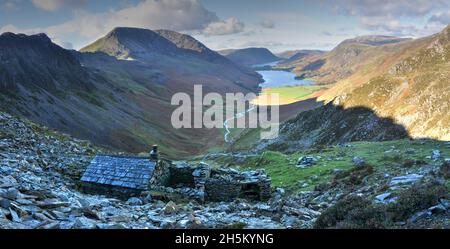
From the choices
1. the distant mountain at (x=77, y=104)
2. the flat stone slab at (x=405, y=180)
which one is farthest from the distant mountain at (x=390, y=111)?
the flat stone slab at (x=405, y=180)

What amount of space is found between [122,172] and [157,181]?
2.08 meters

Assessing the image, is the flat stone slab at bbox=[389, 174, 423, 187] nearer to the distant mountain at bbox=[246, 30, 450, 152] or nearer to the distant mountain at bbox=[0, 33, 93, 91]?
the distant mountain at bbox=[246, 30, 450, 152]

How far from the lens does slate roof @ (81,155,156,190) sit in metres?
22.6

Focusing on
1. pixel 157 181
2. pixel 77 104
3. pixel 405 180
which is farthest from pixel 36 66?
pixel 405 180

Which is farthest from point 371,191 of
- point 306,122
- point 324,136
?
point 306,122

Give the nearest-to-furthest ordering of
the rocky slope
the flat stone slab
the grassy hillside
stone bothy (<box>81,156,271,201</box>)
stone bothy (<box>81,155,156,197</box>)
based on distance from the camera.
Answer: the rocky slope → the flat stone slab → stone bothy (<box>81,155,156,197</box>) → stone bothy (<box>81,156,271,201</box>) → the grassy hillside

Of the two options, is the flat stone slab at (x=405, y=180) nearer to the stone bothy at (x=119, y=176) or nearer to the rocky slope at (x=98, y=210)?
the rocky slope at (x=98, y=210)

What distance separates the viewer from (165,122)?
138m

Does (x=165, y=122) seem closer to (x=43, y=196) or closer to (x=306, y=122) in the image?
(x=306, y=122)

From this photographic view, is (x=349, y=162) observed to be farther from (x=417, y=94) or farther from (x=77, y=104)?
(x=77, y=104)

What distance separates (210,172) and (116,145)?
67252 mm

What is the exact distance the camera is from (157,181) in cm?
2377

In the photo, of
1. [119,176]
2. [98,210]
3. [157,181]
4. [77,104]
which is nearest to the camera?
[98,210]

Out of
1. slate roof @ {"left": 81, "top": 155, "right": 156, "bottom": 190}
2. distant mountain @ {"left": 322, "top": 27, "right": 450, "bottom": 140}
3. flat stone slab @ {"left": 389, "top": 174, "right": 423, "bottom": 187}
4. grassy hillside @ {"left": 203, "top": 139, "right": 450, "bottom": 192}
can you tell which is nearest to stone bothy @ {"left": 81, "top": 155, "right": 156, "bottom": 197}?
slate roof @ {"left": 81, "top": 155, "right": 156, "bottom": 190}
